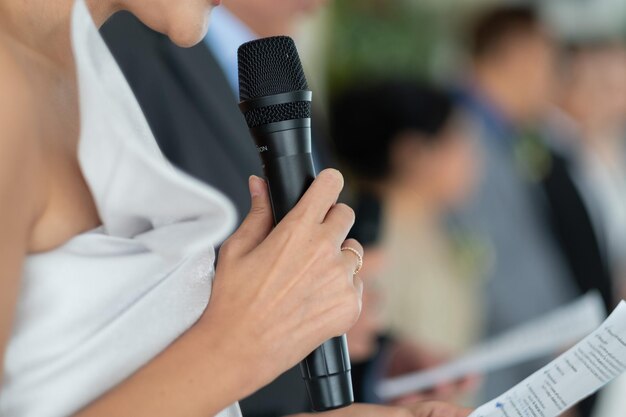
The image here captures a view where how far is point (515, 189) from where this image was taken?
3.52 m

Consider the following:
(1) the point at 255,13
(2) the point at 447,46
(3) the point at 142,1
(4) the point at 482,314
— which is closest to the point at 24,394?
(3) the point at 142,1

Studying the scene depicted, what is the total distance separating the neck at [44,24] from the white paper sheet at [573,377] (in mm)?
611

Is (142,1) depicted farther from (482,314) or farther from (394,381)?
(482,314)

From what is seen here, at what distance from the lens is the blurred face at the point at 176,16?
3.59 ft

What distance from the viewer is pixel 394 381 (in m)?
1.73

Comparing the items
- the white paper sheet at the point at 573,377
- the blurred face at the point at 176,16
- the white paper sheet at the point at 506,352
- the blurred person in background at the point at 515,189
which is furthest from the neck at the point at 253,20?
the blurred person in background at the point at 515,189

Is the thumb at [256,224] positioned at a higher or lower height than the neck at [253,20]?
lower

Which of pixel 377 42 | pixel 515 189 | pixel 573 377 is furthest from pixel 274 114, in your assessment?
pixel 377 42

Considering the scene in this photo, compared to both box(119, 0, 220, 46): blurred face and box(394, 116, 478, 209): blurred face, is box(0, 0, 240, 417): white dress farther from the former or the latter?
box(394, 116, 478, 209): blurred face

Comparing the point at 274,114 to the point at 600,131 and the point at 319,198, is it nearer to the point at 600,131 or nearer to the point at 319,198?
the point at 319,198

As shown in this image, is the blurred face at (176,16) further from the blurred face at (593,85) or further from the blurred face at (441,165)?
the blurred face at (593,85)

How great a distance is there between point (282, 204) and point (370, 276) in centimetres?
97

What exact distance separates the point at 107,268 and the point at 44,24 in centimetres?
28

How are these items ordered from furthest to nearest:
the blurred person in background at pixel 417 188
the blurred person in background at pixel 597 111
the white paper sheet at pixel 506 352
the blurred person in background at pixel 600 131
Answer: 1. the blurred person in background at pixel 597 111
2. the blurred person in background at pixel 600 131
3. the blurred person in background at pixel 417 188
4. the white paper sheet at pixel 506 352
